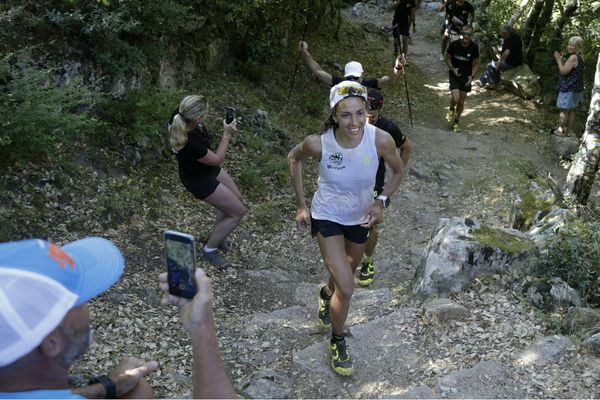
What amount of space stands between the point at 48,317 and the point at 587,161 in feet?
25.6

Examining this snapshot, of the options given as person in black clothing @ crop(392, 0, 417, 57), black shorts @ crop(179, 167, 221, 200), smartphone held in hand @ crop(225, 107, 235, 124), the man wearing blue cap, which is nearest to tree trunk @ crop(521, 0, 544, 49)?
person in black clothing @ crop(392, 0, 417, 57)

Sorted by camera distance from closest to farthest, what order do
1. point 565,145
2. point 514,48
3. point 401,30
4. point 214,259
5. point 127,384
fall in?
point 127,384 < point 214,259 < point 565,145 < point 514,48 < point 401,30

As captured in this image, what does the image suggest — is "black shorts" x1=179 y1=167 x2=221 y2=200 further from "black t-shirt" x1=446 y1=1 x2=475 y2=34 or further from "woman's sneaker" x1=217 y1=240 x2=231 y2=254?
"black t-shirt" x1=446 y1=1 x2=475 y2=34

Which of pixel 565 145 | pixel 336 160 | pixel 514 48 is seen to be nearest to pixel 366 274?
pixel 336 160

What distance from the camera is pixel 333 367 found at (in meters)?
4.69

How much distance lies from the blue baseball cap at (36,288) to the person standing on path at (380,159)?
403 cm

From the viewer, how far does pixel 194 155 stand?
239 inches

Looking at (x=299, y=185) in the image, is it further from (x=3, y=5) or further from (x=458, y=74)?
(x=458, y=74)

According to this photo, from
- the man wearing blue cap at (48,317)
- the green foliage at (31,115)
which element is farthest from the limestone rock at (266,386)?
the green foliage at (31,115)

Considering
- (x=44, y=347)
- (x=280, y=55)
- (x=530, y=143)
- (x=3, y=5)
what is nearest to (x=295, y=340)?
(x=44, y=347)

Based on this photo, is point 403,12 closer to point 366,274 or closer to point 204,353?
point 366,274

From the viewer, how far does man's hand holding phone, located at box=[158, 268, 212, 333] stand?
236 centimetres

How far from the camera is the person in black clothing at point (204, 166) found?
5.96m

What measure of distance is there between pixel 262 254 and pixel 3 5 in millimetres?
4385
